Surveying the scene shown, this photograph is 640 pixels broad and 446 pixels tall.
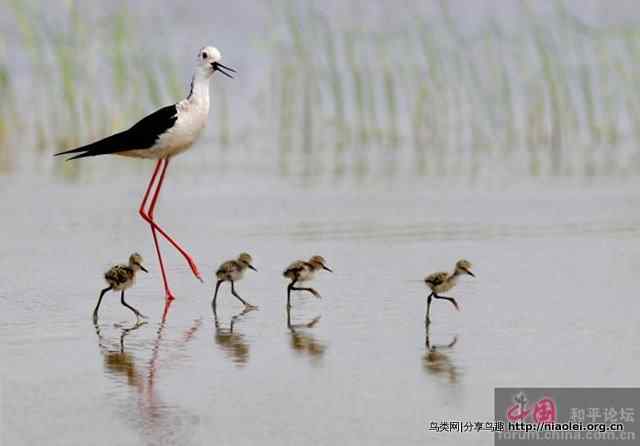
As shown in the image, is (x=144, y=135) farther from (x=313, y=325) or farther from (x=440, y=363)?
(x=440, y=363)

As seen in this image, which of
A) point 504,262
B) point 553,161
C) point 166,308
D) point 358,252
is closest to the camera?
point 166,308

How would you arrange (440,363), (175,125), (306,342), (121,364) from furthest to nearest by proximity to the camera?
(175,125) → (306,342) → (121,364) → (440,363)

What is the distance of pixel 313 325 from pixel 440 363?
1.23 meters

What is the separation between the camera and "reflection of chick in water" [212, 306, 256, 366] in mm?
7281

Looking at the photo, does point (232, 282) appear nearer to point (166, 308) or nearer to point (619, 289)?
point (166, 308)

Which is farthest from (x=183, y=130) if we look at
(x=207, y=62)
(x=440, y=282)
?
(x=440, y=282)

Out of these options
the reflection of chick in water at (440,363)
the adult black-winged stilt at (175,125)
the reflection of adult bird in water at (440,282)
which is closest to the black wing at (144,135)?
the adult black-winged stilt at (175,125)

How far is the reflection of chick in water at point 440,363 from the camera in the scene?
681cm

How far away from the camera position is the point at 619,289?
900 centimetres

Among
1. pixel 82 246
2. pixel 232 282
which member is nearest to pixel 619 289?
pixel 232 282

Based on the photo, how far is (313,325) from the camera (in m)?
8.12

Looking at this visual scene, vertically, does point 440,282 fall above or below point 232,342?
above

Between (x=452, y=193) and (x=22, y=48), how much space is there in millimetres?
15061

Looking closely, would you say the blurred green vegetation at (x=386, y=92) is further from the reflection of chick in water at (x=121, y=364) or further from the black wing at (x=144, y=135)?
the reflection of chick in water at (x=121, y=364)
